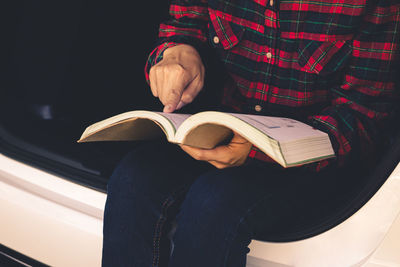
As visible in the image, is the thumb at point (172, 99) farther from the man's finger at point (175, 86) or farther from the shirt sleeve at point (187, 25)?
the shirt sleeve at point (187, 25)

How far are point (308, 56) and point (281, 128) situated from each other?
0.27 metres

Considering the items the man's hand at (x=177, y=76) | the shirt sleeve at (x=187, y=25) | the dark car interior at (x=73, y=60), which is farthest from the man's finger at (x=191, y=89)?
the dark car interior at (x=73, y=60)

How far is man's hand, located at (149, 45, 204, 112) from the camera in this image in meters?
0.70

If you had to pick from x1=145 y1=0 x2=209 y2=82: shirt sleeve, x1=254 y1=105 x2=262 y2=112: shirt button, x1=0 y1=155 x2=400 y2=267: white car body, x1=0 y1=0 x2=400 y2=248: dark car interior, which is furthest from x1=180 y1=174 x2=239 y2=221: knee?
x1=0 y1=0 x2=400 y2=248: dark car interior

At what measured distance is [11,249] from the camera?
3.17 ft

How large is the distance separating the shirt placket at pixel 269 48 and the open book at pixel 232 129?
201 millimetres

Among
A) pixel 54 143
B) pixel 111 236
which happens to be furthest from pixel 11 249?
pixel 111 236

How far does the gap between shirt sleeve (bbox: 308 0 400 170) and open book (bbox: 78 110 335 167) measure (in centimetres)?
8

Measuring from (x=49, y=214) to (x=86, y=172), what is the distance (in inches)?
5.7

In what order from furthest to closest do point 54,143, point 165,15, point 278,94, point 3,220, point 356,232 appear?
1. point 165,15
2. point 54,143
3. point 3,220
4. point 278,94
5. point 356,232

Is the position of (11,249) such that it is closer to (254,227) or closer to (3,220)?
(3,220)

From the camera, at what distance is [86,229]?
0.81 m

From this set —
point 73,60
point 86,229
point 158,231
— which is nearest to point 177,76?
point 158,231

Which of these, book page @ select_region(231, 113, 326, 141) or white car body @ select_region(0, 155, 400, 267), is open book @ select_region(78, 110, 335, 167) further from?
white car body @ select_region(0, 155, 400, 267)
